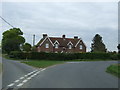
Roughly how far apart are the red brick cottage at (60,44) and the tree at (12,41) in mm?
7275

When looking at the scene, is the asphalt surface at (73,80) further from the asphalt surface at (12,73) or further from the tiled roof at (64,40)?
the tiled roof at (64,40)

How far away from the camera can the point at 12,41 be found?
77.7 metres

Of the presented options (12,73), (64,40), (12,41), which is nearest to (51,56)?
(12,41)

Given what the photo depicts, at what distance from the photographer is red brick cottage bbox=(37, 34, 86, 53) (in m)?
81.9

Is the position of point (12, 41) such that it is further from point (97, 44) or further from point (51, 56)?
point (97, 44)

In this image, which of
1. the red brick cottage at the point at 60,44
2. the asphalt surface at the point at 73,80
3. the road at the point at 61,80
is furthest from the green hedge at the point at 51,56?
the asphalt surface at the point at 73,80

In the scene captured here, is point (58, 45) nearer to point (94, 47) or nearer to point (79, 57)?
point (79, 57)

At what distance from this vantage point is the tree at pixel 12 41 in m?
77.2

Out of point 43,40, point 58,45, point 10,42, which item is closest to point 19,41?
point 10,42

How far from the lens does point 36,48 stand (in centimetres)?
8731

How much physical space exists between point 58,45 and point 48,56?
1008 inches

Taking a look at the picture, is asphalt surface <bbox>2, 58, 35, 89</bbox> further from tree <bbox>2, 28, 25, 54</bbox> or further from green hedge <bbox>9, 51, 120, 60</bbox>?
tree <bbox>2, 28, 25, 54</bbox>

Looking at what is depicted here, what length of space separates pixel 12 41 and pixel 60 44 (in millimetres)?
16366

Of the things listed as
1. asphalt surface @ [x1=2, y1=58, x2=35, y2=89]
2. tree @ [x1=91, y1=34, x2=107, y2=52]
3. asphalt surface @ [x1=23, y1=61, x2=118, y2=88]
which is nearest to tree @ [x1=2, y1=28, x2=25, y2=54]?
tree @ [x1=91, y1=34, x2=107, y2=52]
